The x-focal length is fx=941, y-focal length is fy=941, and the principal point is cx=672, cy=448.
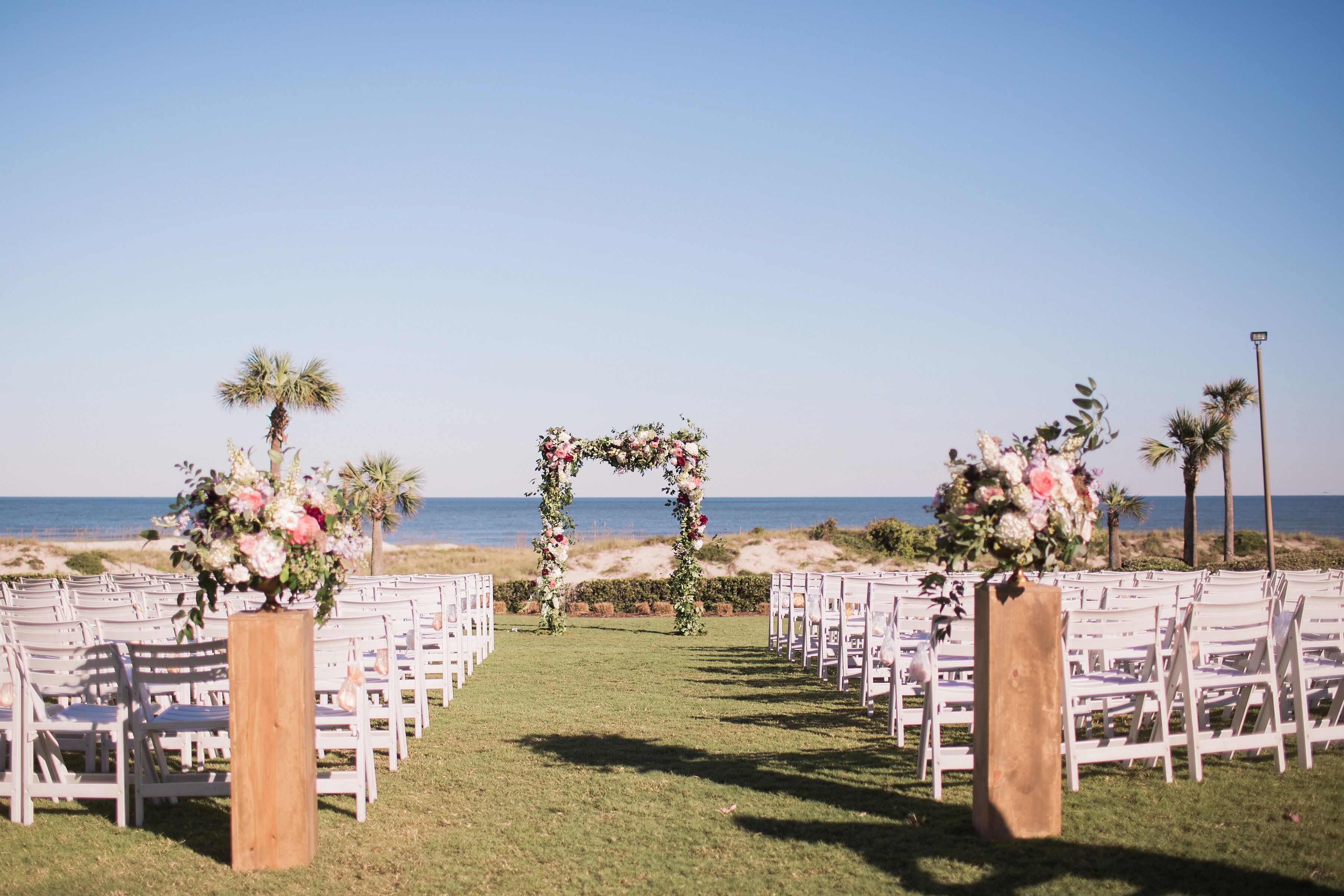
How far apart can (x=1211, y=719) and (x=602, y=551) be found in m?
31.2

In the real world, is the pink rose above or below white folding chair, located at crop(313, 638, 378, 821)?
above

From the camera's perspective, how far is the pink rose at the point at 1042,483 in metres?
4.32

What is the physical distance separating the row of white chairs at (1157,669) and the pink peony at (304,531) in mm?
3097

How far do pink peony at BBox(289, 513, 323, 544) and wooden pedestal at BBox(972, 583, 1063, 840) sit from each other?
315 centimetres

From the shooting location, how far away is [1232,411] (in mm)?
23406

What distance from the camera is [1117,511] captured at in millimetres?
25406

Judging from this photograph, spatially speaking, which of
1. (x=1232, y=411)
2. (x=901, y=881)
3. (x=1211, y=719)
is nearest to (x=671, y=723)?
(x=901, y=881)

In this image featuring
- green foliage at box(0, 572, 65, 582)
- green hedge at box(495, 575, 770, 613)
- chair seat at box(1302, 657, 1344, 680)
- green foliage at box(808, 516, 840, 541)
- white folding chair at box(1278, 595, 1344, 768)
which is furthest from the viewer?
green foliage at box(808, 516, 840, 541)

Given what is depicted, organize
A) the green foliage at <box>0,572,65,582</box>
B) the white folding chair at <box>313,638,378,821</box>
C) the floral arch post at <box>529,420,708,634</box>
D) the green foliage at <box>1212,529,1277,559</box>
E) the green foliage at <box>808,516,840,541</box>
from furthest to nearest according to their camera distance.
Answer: the green foliage at <box>1212,529,1277,559</box> < the green foliage at <box>808,516,840,541</box> < the green foliage at <box>0,572,65,582</box> < the floral arch post at <box>529,420,708,634</box> < the white folding chair at <box>313,638,378,821</box>

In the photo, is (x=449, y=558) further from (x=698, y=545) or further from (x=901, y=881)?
(x=901, y=881)

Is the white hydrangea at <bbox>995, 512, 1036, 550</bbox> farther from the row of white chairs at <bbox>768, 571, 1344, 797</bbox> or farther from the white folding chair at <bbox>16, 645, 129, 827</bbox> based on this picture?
the white folding chair at <bbox>16, 645, 129, 827</bbox>

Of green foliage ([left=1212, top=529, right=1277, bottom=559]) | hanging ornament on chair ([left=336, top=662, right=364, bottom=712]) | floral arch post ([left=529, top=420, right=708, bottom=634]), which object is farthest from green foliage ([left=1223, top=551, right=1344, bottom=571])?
hanging ornament on chair ([left=336, top=662, right=364, bottom=712])

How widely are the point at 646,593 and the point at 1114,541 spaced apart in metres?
11.5

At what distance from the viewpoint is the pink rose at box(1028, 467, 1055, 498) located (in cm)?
432
